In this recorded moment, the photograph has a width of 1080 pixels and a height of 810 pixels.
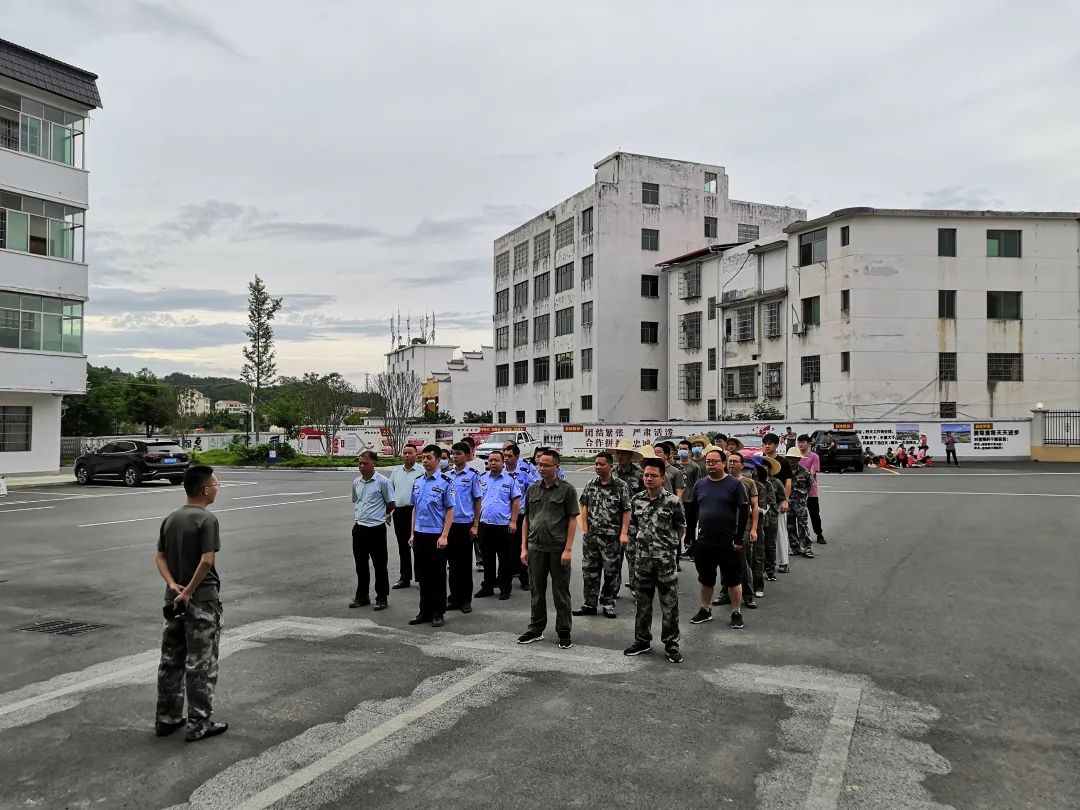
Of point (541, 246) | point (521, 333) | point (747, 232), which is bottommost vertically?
point (521, 333)

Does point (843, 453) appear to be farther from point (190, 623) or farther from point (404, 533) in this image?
point (190, 623)

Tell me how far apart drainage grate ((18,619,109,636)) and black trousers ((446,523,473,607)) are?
356 centimetres

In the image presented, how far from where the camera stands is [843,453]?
111 ft

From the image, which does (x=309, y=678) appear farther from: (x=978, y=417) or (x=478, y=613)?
(x=978, y=417)

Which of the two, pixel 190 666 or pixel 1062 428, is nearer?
pixel 190 666

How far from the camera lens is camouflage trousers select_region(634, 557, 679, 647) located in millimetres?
7102

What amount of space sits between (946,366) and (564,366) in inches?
1012

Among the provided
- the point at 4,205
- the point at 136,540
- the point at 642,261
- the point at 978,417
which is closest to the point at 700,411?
the point at 642,261

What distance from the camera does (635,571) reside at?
736 cm

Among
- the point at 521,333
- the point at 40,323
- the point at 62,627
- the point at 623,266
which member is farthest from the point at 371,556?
the point at 521,333

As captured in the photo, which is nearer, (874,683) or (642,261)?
(874,683)

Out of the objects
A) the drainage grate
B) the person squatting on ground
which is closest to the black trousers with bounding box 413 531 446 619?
the person squatting on ground

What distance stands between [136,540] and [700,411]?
134ft

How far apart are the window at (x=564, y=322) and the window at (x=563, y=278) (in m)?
1.54
